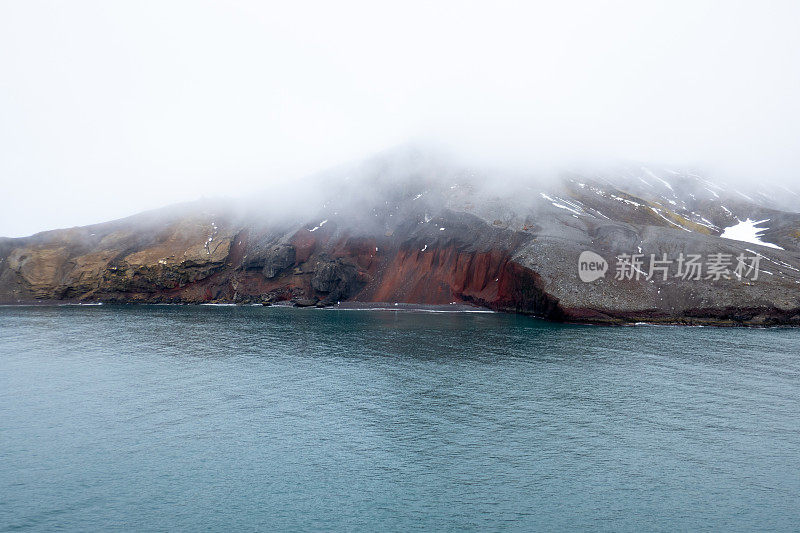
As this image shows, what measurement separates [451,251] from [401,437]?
91428mm

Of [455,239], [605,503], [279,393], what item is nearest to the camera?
[605,503]

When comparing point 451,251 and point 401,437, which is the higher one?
point 451,251

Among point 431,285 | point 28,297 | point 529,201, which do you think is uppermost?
point 529,201

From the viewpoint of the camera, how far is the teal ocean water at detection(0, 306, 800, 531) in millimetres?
25875

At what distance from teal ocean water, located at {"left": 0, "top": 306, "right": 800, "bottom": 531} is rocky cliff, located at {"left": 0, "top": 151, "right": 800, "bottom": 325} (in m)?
25.3

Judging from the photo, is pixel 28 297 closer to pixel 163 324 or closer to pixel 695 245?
pixel 163 324

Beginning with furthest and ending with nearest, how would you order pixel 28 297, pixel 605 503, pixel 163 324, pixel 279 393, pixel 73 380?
pixel 28 297 < pixel 163 324 < pixel 73 380 < pixel 279 393 < pixel 605 503

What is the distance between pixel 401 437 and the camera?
117 feet

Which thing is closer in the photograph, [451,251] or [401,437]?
[401,437]

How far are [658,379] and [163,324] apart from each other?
3449 inches

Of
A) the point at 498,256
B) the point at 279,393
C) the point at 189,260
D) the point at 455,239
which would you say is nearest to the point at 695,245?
the point at 498,256

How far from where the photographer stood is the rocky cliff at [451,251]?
92.5 m

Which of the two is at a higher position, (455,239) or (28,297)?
(455,239)

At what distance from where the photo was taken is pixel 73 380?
50844 millimetres
